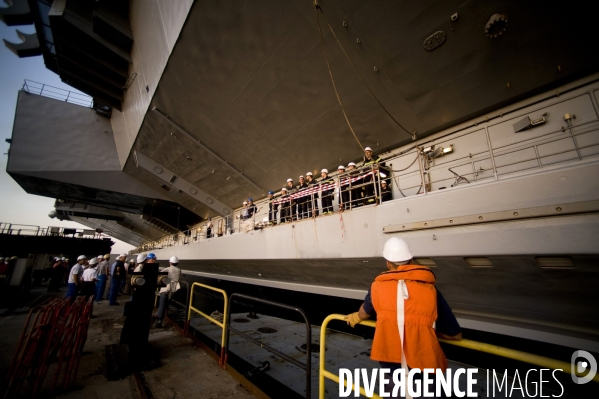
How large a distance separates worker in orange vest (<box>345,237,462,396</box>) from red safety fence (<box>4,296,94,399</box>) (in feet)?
12.1

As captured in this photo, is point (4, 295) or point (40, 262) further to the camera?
point (40, 262)

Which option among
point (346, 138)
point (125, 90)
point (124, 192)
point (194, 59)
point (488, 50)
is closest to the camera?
point (488, 50)

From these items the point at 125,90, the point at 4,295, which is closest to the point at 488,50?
the point at 4,295

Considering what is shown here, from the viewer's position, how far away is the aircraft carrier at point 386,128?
11.6 ft

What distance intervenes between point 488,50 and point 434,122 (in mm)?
2355

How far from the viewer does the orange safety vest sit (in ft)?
5.22

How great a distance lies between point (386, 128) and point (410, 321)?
26.7 ft

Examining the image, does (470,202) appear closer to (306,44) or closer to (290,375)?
(290,375)

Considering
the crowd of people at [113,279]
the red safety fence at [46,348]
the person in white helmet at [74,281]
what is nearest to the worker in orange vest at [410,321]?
the red safety fence at [46,348]

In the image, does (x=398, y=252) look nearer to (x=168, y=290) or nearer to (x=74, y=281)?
(x=168, y=290)

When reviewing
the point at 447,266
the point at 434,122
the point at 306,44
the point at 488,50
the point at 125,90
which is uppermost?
the point at 125,90

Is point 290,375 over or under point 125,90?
under

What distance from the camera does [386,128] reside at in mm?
8562

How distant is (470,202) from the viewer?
12.4 ft
